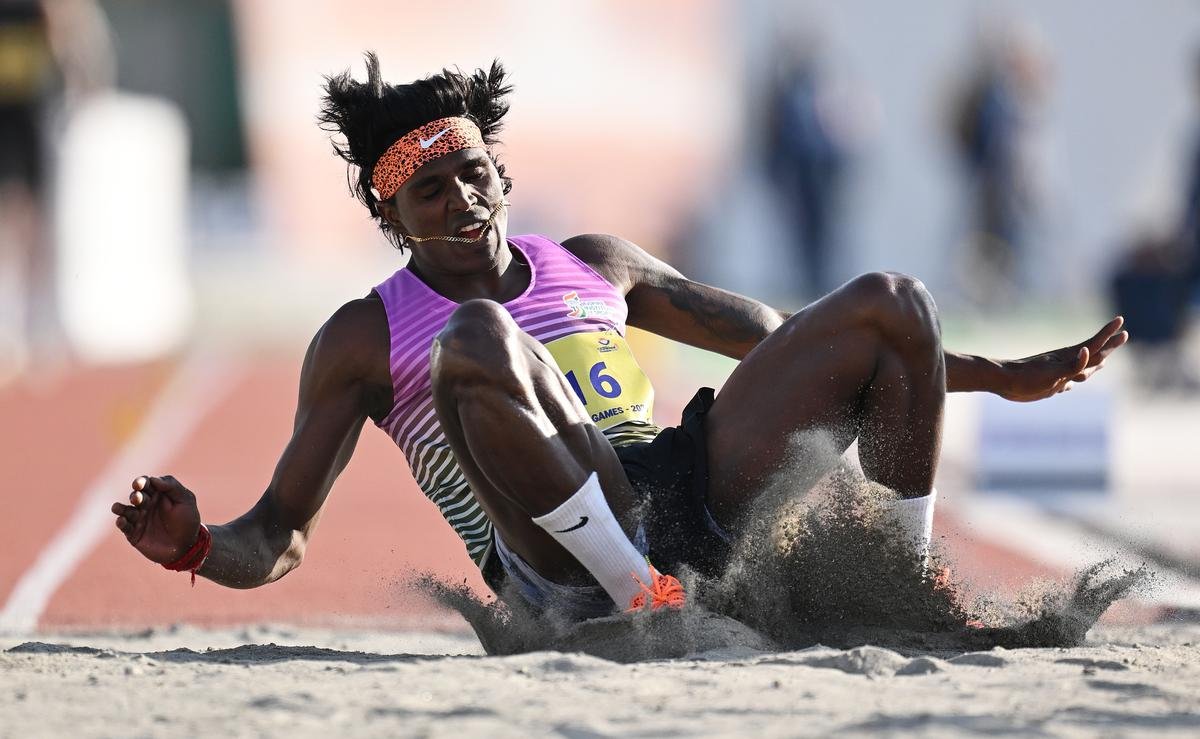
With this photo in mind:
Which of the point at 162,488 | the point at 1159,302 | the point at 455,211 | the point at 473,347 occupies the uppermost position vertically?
the point at 1159,302

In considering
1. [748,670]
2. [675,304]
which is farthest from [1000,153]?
[748,670]

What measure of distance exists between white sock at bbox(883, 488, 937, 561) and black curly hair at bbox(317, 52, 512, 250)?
4.22ft

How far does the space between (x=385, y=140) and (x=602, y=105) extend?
1388 centimetres

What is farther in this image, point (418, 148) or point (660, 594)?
point (418, 148)

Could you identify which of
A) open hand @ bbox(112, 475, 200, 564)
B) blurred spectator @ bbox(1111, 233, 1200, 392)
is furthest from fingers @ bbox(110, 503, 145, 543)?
blurred spectator @ bbox(1111, 233, 1200, 392)

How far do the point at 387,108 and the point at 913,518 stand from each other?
4.99 feet

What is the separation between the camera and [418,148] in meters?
4.00

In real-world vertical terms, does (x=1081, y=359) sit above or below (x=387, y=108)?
below

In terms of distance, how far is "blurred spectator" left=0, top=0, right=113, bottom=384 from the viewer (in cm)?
1039

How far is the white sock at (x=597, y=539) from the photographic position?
3375mm

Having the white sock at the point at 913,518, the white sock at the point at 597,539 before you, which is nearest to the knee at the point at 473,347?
the white sock at the point at 597,539

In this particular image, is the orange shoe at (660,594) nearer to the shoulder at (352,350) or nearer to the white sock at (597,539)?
the white sock at (597,539)

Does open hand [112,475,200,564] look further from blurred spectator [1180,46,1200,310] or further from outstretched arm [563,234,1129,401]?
blurred spectator [1180,46,1200,310]

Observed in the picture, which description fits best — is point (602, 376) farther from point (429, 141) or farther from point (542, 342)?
point (429, 141)
